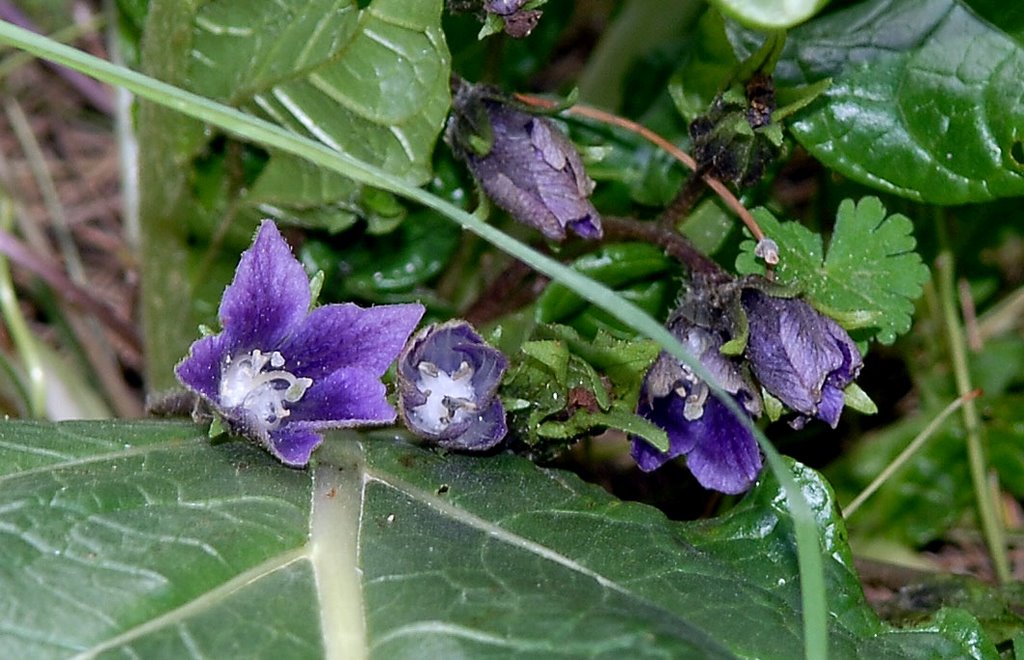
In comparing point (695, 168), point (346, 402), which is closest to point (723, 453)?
point (695, 168)

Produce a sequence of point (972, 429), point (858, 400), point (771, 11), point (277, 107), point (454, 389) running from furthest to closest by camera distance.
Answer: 1. point (972, 429)
2. point (277, 107)
3. point (858, 400)
4. point (454, 389)
5. point (771, 11)

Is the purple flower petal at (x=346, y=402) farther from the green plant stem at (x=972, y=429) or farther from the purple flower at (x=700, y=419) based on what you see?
the green plant stem at (x=972, y=429)

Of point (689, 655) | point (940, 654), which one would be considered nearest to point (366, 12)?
point (689, 655)

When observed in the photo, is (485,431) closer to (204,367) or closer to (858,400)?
(204,367)

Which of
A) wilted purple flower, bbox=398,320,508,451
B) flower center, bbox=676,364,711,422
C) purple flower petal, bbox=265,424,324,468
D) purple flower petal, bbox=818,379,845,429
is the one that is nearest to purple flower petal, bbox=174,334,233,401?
purple flower petal, bbox=265,424,324,468

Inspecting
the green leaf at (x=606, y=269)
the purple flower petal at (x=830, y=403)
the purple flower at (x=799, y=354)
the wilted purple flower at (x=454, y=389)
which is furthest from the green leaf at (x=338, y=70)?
the purple flower petal at (x=830, y=403)

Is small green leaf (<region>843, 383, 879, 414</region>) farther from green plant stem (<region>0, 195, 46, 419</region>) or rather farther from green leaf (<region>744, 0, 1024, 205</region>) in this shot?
green plant stem (<region>0, 195, 46, 419</region>)

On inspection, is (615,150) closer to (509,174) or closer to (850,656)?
(509,174)
